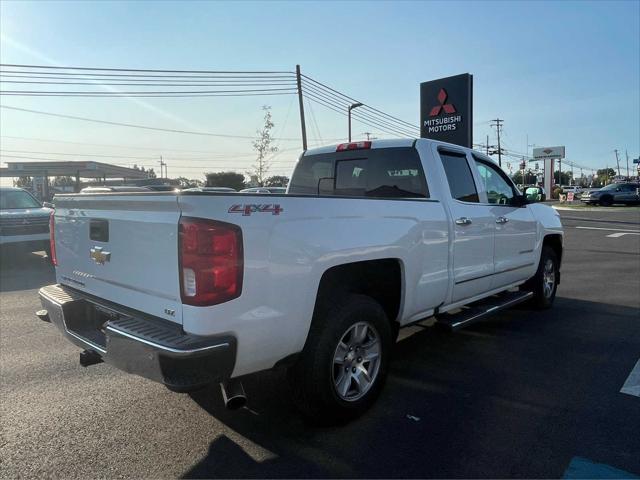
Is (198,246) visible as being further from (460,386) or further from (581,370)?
(581,370)

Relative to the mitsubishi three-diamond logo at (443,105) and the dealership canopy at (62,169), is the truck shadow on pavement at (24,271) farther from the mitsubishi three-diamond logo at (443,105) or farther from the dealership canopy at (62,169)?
the dealership canopy at (62,169)

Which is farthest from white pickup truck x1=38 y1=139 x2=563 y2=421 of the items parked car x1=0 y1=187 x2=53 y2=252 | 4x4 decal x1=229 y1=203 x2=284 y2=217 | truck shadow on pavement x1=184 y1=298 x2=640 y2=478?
parked car x1=0 y1=187 x2=53 y2=252

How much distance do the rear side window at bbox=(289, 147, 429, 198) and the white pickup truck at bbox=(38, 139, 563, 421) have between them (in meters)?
0.01

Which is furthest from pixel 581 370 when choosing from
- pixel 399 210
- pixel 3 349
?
pixel 3 349

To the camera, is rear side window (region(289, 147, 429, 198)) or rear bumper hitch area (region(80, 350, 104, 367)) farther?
rear side window (region(289, 147, 429, 198))

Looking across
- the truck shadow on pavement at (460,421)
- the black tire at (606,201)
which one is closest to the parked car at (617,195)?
the black tire at (606,201)

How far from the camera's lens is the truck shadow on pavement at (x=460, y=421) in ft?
9.27

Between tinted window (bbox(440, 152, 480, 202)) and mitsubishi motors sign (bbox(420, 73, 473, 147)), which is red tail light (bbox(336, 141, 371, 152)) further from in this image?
mitsubishi motors sign (bbox(420, 73, 473, 147))

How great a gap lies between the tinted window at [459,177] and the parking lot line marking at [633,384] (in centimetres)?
201

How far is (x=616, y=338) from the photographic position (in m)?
5.18

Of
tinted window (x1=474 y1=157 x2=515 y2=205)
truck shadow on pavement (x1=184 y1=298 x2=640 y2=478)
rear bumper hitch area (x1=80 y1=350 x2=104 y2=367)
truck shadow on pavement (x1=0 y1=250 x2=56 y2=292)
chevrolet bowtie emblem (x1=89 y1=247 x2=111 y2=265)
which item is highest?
tinted window (x1=474 y1=157 x2=515 y2=205)

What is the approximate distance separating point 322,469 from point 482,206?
9.86ft

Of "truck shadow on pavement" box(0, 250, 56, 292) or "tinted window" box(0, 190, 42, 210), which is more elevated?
"tinted window" box(0, 190, 42, 210)

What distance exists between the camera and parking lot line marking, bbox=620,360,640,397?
3797mm
